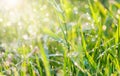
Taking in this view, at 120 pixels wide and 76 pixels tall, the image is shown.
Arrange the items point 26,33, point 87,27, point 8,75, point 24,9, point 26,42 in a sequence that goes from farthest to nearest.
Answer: point 24,9 < point 26,33 < point 26,42 < point 87,27 < point 8,75

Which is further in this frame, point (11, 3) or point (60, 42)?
point (11, 3)

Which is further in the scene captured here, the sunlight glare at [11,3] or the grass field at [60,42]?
the sunlight glare at [11,3]

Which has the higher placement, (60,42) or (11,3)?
(11,3)

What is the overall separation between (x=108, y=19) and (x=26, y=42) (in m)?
0.47

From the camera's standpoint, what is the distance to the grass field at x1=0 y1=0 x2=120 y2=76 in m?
1.32

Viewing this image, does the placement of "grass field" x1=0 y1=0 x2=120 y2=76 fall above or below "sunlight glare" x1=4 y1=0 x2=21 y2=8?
below

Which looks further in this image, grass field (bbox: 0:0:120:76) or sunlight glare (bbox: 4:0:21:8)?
sunlight glare (bbox: 4:0:21:8)

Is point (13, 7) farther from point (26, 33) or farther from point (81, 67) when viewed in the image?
point (81, 67)

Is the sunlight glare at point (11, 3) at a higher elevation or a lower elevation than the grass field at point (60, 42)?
higher

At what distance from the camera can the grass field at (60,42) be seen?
4.34ft

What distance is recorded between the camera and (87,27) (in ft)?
5.66

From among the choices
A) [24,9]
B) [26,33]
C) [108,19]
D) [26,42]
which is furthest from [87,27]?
[24,9]

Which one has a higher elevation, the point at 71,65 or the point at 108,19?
the point at 108,19

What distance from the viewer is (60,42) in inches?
58.6
